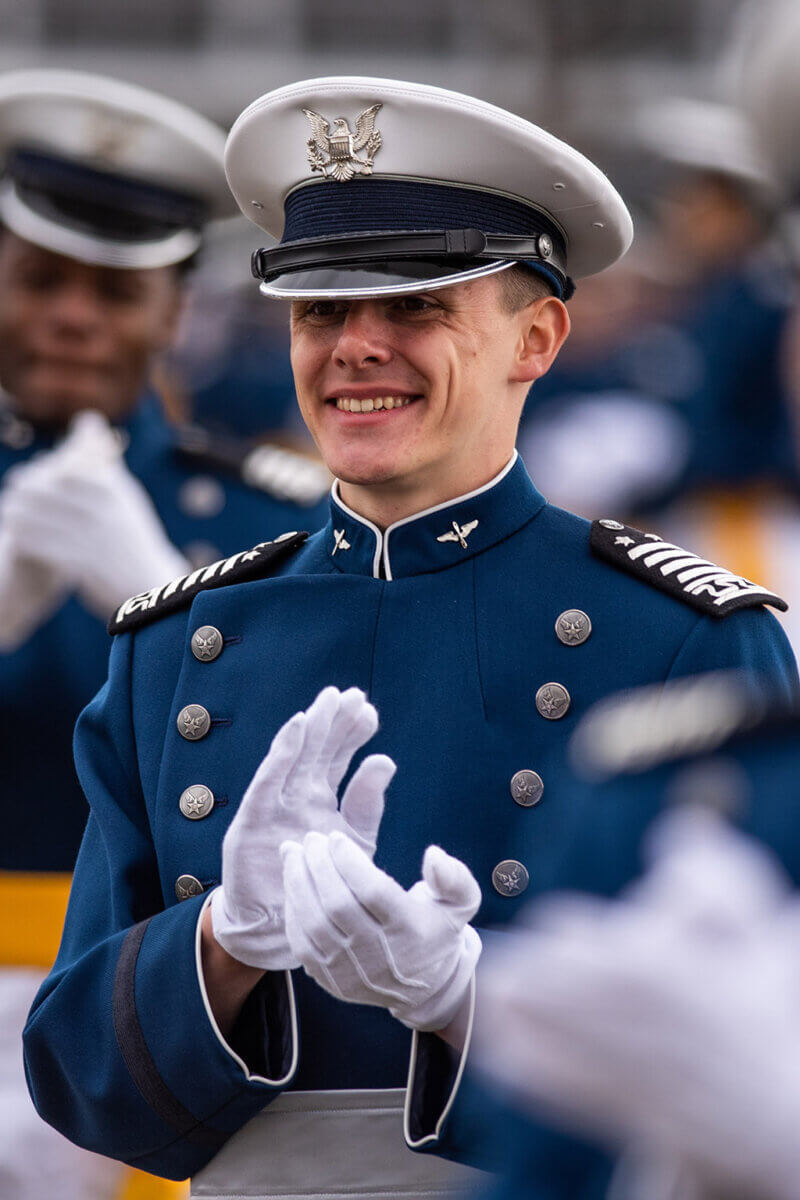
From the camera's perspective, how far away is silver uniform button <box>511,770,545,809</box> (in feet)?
9.21

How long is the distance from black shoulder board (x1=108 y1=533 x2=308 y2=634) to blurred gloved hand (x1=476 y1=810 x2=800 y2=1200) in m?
1.59

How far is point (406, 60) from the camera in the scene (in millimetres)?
25656

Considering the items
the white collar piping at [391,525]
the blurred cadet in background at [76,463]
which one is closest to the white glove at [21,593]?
the blurred cadet in background at [76,463]

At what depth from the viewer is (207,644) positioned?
3092mm

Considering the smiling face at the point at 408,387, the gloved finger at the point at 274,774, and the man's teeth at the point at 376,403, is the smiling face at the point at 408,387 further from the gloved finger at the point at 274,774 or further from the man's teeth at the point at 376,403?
the gloved finger at the point at 274,774

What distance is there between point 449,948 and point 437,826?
38 centimetres

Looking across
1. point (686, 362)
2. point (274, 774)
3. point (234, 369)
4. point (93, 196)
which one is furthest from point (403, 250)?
point (234, 369)

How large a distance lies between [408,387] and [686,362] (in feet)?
13.9

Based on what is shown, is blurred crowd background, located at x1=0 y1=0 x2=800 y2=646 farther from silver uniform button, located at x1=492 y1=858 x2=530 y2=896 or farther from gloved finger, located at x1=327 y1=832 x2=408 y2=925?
gloved finger, located at x1=327 y1=832 x2=408 y2=925

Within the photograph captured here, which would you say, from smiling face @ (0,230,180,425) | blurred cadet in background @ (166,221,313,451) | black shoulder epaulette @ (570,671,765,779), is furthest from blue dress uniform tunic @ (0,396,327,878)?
black shoulder epaulette @ (570,671,765,779)

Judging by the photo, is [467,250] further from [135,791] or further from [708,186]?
[708,186]

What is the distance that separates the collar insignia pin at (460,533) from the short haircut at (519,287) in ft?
1.02

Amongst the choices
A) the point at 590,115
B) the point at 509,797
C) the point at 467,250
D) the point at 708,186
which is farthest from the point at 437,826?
the point at 590,115

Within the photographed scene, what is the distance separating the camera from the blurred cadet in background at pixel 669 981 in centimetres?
157
